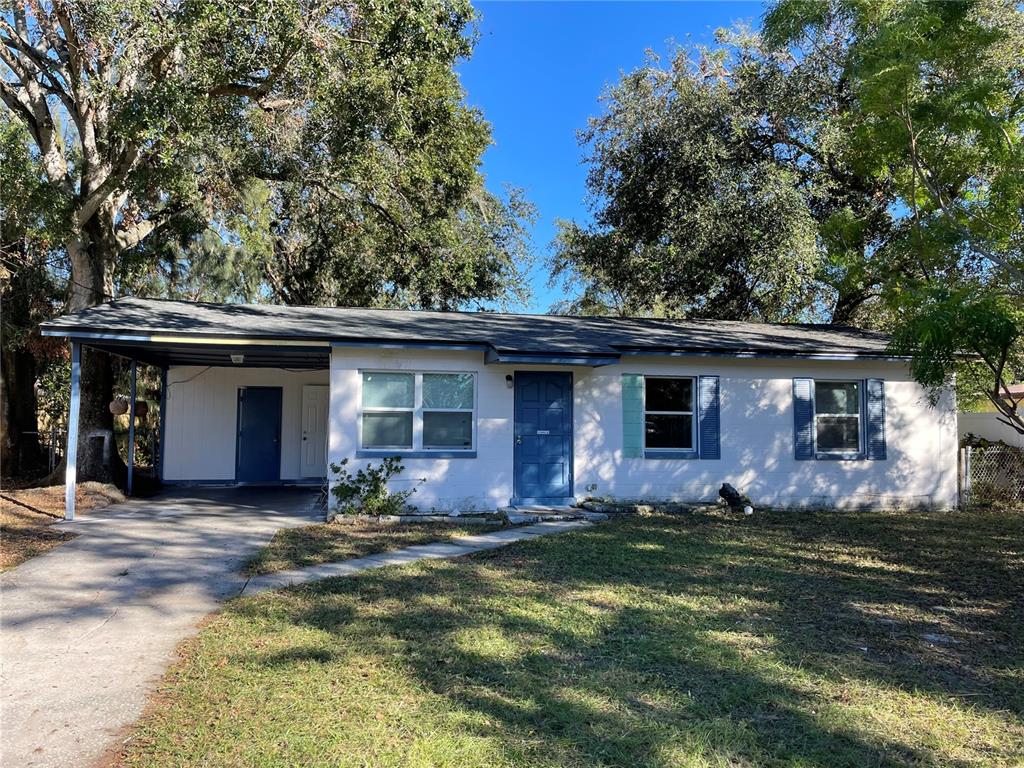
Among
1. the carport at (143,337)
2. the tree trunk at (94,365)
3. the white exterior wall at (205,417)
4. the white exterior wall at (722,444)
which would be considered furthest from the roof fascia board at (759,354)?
the tree trunk at (94,365)

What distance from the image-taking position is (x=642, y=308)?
21.2 metres

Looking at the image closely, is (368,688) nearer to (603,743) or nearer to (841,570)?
(603,743)

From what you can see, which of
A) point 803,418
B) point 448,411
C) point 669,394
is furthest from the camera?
point 803,418

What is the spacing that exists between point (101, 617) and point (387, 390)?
18.4ft

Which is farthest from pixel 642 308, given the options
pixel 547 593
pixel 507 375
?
pixel 547 593

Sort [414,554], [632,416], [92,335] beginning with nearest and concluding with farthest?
[414,554] < [92,335] < [632,416]

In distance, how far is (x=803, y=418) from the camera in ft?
39.2

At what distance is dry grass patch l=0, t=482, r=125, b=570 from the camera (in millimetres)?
7582

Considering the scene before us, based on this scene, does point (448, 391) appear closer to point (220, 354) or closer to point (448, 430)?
point (448, 430)

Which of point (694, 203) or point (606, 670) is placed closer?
point (606, 670)

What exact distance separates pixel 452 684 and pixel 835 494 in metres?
9.89

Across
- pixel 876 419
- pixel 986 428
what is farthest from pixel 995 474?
pixel 876 419

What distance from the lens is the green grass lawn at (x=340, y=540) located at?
7.29 meters

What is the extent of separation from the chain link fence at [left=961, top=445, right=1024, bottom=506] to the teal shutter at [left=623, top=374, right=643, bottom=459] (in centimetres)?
627
